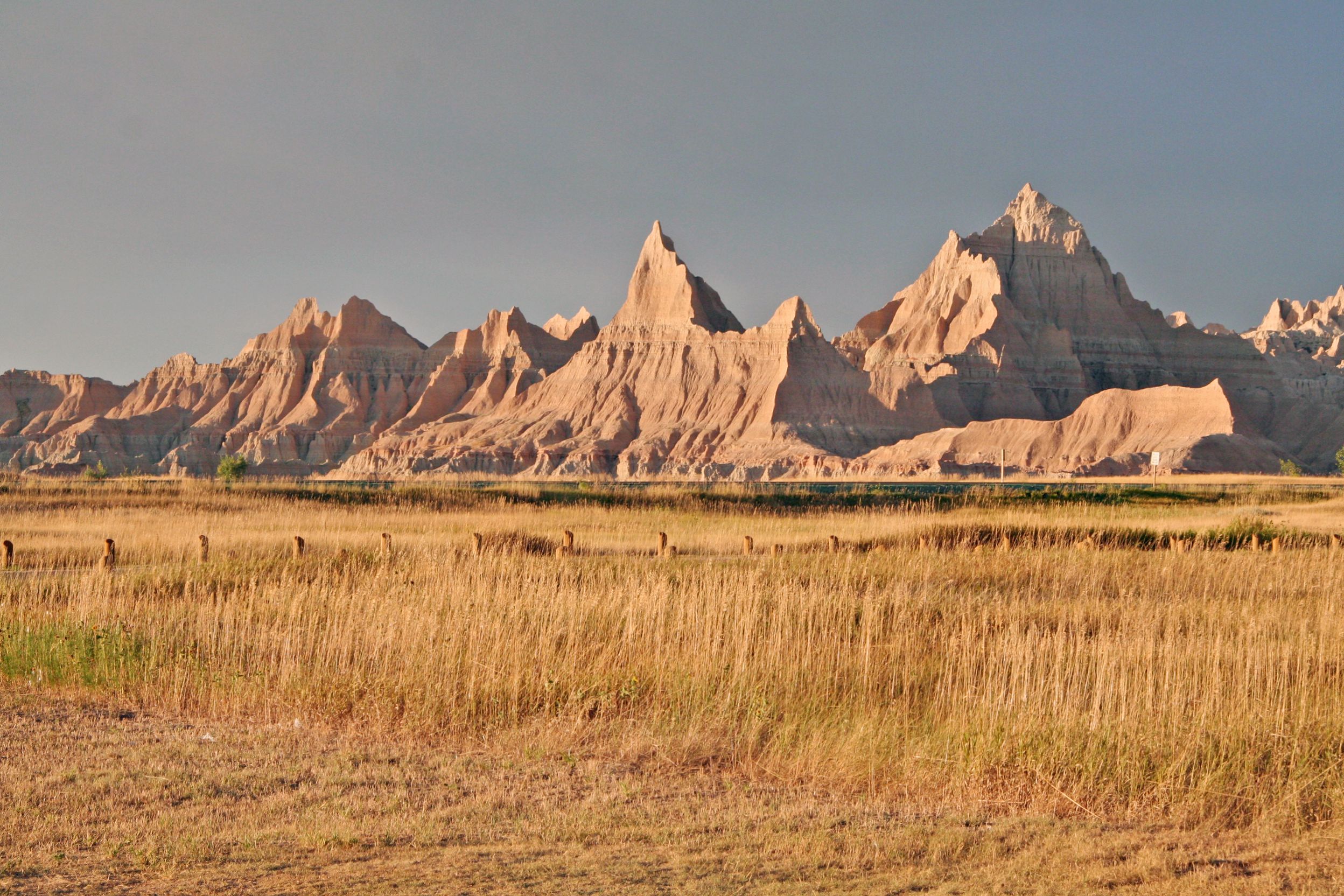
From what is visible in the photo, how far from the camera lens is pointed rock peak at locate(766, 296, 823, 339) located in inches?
4953

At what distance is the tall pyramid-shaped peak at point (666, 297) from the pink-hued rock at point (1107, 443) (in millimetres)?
36293

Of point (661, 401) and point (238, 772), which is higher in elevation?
point (661, 401)

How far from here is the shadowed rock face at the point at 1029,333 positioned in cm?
13838

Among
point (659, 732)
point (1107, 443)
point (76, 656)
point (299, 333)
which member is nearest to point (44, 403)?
point (299, 333)

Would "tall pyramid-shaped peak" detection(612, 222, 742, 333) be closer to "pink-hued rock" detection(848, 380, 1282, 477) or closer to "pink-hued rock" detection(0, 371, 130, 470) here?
"pink-hued rock" detection(848, 380, 1282, 477)

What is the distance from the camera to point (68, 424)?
176875 mm

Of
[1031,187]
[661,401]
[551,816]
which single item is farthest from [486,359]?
[551,816]

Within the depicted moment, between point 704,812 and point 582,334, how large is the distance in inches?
6520

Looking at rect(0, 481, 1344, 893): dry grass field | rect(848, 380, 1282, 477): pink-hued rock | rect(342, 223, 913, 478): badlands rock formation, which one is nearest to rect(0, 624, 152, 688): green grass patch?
rect(0, 481, 1344, 893): dry grass field

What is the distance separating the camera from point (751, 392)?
119562mm

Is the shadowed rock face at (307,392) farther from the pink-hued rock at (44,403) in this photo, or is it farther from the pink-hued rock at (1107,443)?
the pink-hued rock at (1107,443)

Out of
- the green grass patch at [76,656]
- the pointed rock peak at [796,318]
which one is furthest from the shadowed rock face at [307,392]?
the green grass patch at [76,656]

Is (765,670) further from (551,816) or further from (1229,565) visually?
(1229,565)

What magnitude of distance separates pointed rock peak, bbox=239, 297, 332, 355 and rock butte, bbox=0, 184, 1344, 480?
1.20ft
